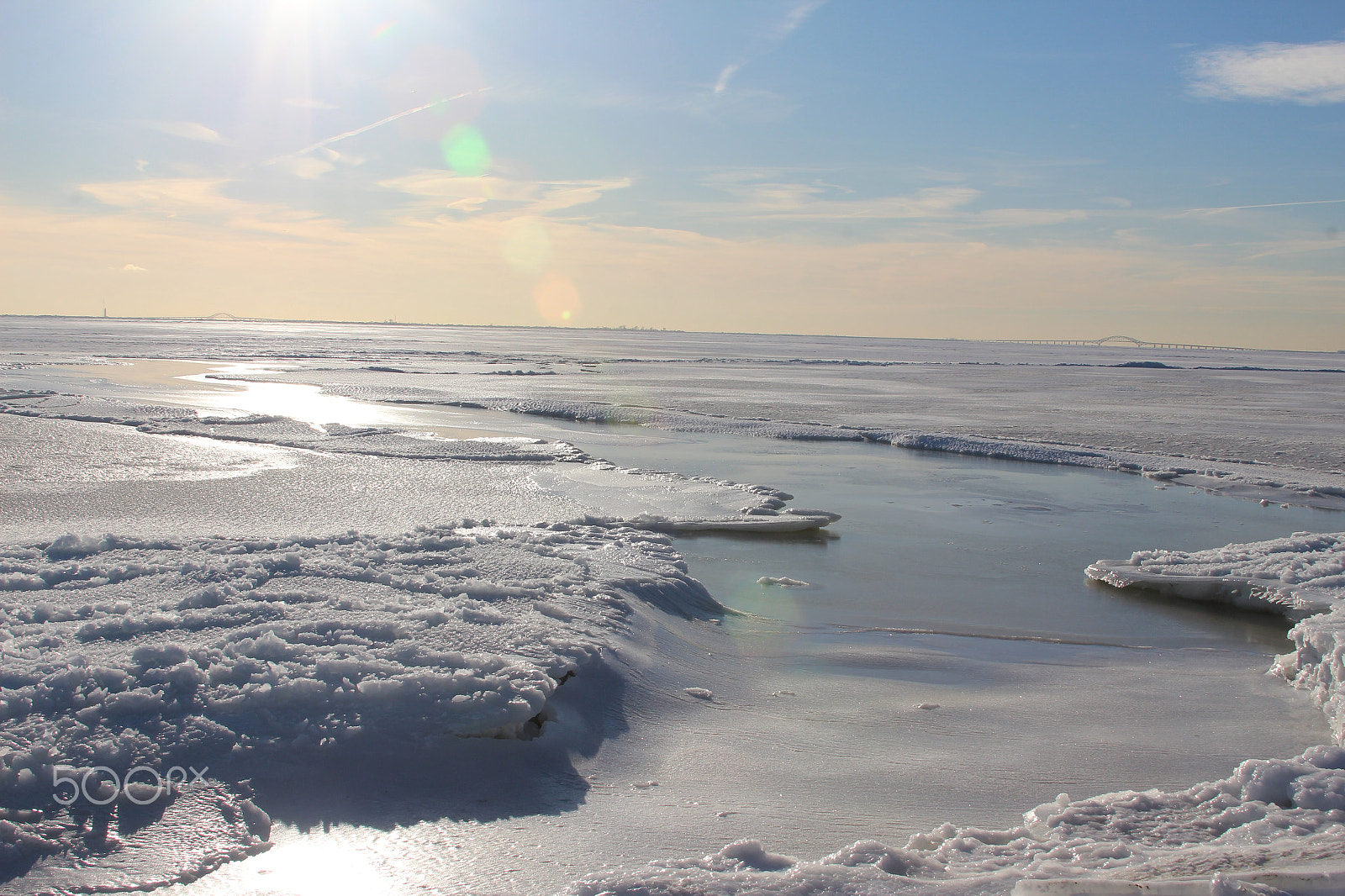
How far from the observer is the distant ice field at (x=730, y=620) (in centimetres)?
293

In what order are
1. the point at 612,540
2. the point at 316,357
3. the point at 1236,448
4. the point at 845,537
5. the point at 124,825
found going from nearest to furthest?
the point at 124,825 < the point at 612,540 < the point at 845,537 < the point at 1236,448 < the point at 316,357

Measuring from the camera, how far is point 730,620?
5.38m

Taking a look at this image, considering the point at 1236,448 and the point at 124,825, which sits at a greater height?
the point at 1236,448

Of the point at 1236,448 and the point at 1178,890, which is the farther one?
the point at 1236,448

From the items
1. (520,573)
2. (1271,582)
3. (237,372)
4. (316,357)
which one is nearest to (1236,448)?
(1271,582)

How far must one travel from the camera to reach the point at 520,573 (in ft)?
17.6

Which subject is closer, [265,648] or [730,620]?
[265,648]

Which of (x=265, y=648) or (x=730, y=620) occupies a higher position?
(x=265, y=648)

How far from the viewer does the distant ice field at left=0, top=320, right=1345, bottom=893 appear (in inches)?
115

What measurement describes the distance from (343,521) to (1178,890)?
6.11 meters

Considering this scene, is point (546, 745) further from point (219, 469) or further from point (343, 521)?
point (219, 469)

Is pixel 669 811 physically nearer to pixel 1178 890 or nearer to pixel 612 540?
pixel 1178 890

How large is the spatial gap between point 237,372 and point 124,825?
89.0ft

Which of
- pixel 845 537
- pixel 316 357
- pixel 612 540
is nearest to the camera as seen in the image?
pixel 612 540
